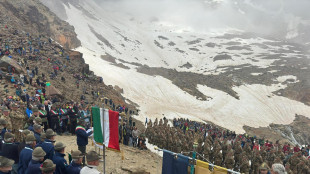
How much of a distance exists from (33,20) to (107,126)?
5898 centimetres

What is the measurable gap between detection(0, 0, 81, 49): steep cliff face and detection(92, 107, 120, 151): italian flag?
40588mm

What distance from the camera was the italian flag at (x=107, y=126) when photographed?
24.4 feet

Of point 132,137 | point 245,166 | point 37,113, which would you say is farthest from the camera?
point 132,137

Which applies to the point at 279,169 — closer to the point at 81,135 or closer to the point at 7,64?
the point at 81,135

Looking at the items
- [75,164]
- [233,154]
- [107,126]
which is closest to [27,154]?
[75,164]

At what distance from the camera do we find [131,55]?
9731 cm

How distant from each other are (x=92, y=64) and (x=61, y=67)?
23794 mm

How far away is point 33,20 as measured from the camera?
56.9 meters

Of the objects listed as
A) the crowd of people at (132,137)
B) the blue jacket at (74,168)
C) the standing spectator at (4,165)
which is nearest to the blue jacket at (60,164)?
the blue jacket at (74,168)

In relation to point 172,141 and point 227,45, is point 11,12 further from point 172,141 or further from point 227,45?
point 227,45

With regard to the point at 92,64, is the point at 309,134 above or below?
below

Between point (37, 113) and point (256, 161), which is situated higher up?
point (37, 113)

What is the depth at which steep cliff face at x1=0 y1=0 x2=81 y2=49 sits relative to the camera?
4633 centimetres

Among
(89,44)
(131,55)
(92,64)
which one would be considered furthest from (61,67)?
(131,55)
